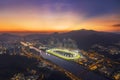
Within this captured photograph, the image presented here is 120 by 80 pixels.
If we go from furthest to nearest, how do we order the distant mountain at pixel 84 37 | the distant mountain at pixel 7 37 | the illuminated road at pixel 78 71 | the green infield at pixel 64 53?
the distant mountain at pixel 7 37
the distant mountain at pixel 84 37
the green infield at pixel 64 53
the illuminated road at pixel 78 71

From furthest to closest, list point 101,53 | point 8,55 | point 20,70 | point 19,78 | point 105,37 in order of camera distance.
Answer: point 105,37, point 101,53, point 8,55, point 20,70, point 19,78

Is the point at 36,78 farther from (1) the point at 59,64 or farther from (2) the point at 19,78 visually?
(1) the point at 59,64

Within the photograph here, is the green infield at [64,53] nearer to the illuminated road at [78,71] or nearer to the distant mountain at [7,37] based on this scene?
the illuminated road at [78,71]

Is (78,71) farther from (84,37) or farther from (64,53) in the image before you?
(84,37)

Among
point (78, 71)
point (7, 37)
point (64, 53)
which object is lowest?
point (78, 71)

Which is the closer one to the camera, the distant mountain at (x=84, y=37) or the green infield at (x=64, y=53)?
the green infield at (x=64, y=53)

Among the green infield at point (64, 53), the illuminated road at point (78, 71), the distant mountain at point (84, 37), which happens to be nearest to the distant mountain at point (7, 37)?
the distant mountain at point (84, 37)

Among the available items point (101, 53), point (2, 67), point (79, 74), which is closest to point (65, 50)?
point (101, 53)

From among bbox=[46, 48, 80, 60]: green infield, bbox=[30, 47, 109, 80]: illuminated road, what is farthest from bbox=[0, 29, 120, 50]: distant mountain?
bbox=[30, 47, 109, 80]: illuminated road

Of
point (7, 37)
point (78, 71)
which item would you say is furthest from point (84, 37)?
point (7, 37)
